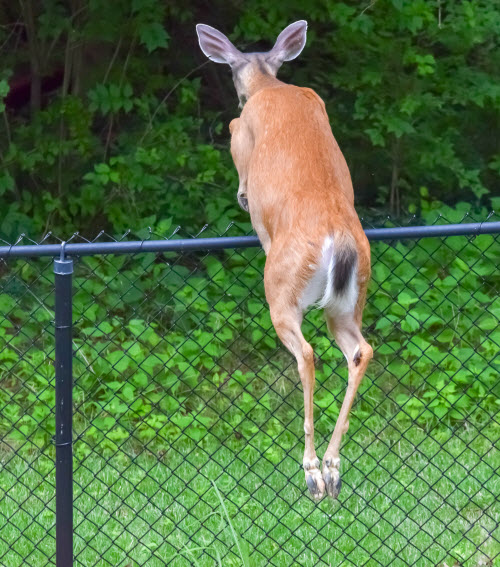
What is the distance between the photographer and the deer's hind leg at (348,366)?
341cm

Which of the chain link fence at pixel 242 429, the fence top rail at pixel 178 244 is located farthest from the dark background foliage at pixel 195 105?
the fence top rail at pixel 178 244

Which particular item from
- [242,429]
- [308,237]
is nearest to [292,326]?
[308,237]

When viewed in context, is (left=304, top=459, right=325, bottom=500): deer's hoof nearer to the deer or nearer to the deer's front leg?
the deer

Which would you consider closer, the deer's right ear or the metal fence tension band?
the metal fence tension band

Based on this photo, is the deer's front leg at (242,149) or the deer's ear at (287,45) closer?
the deer's front leg at (242,149)

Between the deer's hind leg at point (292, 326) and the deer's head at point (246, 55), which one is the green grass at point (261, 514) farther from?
the deer's head at point (246, 55)

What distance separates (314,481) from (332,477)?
3.4 inches

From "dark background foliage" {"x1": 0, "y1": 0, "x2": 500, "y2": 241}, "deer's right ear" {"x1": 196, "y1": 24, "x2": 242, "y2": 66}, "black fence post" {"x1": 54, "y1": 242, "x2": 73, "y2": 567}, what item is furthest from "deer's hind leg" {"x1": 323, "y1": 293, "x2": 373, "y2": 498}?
"dark background foliage" {"x1": 0, "y1": 0, "x2": 500, "y2": 241}

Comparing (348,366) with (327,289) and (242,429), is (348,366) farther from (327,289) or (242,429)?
(242,429)

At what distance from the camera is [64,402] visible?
355 centimetres

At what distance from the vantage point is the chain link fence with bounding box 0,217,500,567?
4.66 m

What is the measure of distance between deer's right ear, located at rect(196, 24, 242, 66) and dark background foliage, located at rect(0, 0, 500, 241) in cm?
250

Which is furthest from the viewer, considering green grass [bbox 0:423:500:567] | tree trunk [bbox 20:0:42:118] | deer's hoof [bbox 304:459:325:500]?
tree trunk [bbox 20:0:42:118]

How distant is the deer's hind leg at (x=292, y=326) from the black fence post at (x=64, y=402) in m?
0.74
